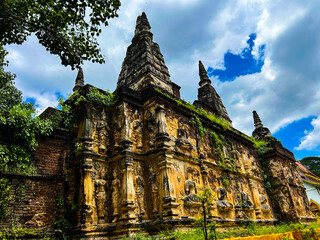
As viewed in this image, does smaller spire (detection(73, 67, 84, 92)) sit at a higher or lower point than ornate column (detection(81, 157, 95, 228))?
higher

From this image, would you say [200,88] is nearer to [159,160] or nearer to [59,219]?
[159,160]

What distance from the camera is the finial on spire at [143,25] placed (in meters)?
12.3

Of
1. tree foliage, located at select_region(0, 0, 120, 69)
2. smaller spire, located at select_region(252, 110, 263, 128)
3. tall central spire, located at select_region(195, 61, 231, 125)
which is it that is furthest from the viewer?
smaller spire, located at select_region(252, 110, 263, 128)

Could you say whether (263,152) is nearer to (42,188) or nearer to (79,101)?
(79,101)

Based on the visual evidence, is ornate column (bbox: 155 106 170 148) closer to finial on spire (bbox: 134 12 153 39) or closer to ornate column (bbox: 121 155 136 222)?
ornate column (bbox: 121 155 136 222)

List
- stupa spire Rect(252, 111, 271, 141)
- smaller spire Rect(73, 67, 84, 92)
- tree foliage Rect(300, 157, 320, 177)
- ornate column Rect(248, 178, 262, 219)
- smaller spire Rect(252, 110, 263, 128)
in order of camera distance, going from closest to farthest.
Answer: ornate column Rect(248, 178, 262, 219) < smaller spire Rect(73, 67, 84, 92) < stupa spire Rect(252, 111, 271, 141) < smaller spire Rect(252, 110, 263, 128) < tree foliage Rect(300, 157, 320, 177)

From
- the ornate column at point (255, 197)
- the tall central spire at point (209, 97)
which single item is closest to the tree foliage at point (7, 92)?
the tall central spire at point (209, 97)

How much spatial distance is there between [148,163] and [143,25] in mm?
8077

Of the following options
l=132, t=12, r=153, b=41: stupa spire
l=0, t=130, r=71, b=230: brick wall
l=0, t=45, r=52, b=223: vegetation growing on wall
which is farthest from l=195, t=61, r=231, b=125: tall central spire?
l=0, t=45, r=52, b=223: vegetation growing on wall

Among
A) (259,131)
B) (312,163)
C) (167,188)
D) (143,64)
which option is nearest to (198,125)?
(143,64)

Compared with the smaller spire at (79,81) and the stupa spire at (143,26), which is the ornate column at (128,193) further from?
the smaller spire at (79,81)

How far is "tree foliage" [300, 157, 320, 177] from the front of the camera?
122 feet

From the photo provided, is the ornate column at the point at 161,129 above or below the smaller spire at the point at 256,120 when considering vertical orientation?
below

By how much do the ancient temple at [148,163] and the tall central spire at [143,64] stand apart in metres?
0.05
